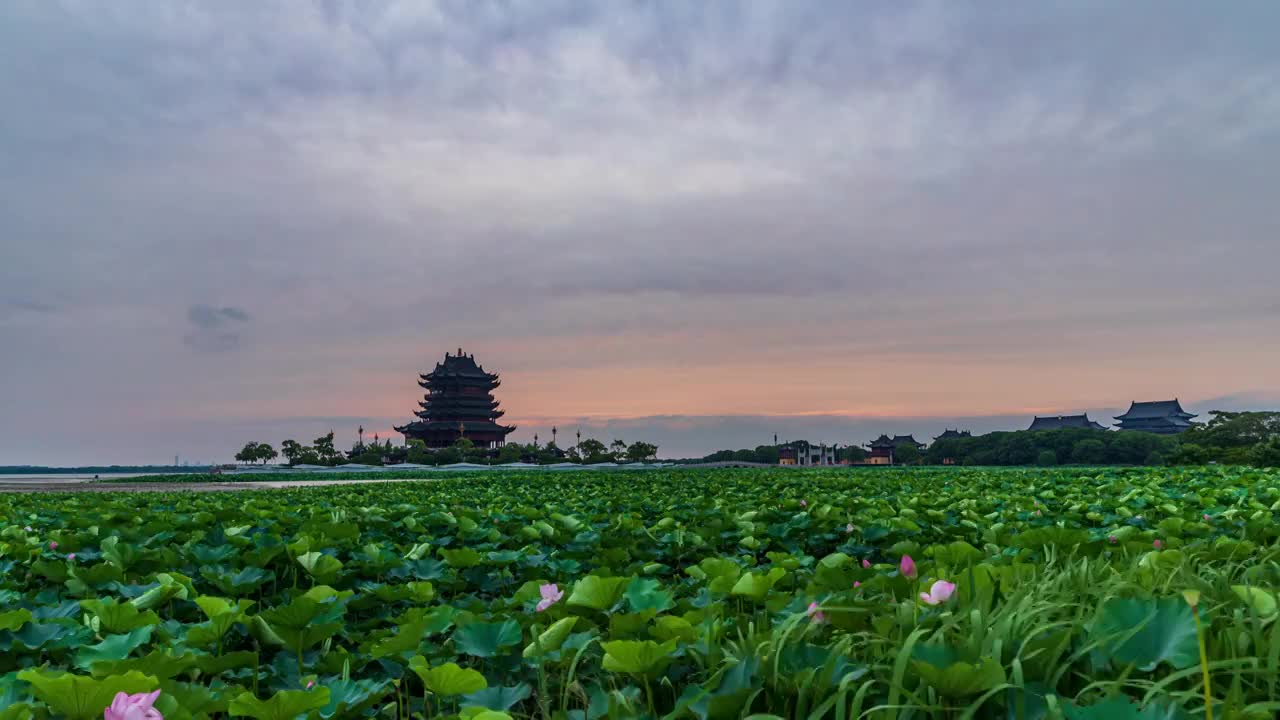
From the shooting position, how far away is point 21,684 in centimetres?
195

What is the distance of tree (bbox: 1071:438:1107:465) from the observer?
44812 millimetres

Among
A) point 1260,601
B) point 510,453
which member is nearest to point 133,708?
point 1260,601

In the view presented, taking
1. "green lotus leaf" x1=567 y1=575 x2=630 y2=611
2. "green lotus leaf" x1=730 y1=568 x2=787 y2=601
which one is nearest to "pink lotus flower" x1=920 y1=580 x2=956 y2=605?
"green lotus leaf" x1=730 y1=568 x2=787 y2=601

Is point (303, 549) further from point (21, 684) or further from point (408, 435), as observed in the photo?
point (408, 435)

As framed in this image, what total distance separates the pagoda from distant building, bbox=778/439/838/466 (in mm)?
30702

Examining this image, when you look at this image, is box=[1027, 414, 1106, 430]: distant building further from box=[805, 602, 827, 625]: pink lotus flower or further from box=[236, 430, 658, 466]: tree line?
box=[805, 602, 827, 625]: pink lotus flower

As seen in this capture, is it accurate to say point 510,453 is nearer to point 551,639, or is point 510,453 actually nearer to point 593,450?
point 593,450

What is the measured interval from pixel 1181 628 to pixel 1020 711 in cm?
51

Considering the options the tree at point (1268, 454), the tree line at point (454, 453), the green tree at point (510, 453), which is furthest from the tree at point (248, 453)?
the tree at point (1268, 454)

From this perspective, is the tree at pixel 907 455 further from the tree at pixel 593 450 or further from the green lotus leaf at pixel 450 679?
the green lotus leaf at pixel 450 679

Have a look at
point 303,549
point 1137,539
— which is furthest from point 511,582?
point 1137,539

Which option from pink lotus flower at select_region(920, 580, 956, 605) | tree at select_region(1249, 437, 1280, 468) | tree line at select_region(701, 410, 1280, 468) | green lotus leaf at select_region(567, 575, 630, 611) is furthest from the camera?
tree line at select_region(701, 410, 1280, 468)

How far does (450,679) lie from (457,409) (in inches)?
2755

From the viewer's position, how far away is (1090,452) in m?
45.3
